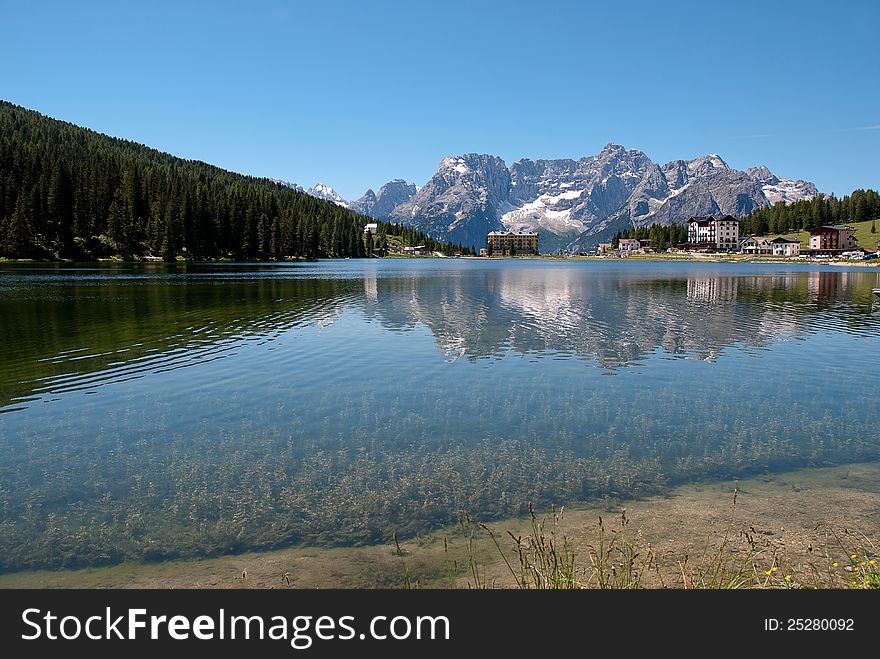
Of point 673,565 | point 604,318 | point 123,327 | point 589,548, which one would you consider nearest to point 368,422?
point 589,548

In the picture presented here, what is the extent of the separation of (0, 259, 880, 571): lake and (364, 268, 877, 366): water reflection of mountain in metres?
0.58

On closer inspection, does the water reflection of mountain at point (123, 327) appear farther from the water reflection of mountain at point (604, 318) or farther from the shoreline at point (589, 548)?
the shoreline at point (589, 548)

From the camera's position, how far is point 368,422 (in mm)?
21891

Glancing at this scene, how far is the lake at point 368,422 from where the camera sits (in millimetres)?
13969

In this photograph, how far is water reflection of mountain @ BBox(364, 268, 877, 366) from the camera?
40062 millimetres

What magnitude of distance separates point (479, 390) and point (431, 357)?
9.13 m

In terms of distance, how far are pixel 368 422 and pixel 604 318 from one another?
3958 cm

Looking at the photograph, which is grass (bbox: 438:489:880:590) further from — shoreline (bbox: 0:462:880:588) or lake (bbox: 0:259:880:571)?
lake (bbox: 0:259:880:571)

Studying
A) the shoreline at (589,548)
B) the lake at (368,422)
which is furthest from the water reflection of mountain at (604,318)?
the shoreline at (589,548)

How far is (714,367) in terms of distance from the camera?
108 ft

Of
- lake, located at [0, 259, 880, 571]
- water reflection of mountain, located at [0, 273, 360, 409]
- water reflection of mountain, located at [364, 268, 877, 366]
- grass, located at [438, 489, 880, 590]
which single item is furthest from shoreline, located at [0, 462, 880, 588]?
water reflection of mountain, located at [364, 268, 877, 366]

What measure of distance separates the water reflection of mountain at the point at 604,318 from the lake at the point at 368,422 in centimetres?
58
